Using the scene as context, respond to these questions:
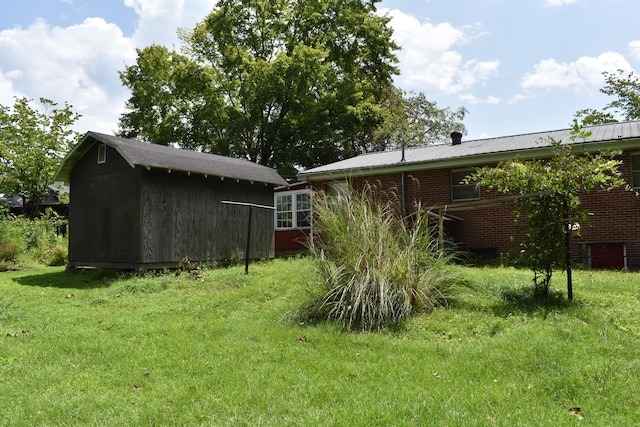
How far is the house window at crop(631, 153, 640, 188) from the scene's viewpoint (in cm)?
1118

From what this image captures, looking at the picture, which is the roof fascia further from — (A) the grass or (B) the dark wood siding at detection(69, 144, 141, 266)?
(B) the dark wood siding at detection(69, 144, 141, 266)

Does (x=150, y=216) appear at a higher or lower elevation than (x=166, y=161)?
lower

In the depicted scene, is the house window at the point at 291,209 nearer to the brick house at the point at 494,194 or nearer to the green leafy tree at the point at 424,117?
the brick house at the point at 494,194

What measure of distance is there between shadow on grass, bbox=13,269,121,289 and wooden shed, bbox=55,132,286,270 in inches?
10.8

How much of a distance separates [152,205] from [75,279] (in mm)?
2645

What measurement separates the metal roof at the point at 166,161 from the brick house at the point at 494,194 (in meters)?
2.04

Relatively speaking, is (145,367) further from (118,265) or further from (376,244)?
(118,265)

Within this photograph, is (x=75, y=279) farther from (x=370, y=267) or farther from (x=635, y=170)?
(x=635, y=170)

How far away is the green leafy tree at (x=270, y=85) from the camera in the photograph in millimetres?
25656

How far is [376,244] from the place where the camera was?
20.1 ft

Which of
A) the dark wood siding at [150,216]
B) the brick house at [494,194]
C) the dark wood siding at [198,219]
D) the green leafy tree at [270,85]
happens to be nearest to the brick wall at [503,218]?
the brick house at [494,194]

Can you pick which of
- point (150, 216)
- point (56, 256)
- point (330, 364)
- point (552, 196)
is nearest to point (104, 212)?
point (150, 216)

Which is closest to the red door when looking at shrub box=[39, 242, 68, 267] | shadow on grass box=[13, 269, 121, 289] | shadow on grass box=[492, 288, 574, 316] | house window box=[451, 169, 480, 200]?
house window box=[451, 169, 480, 200]

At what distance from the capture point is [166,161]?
39.2ft
